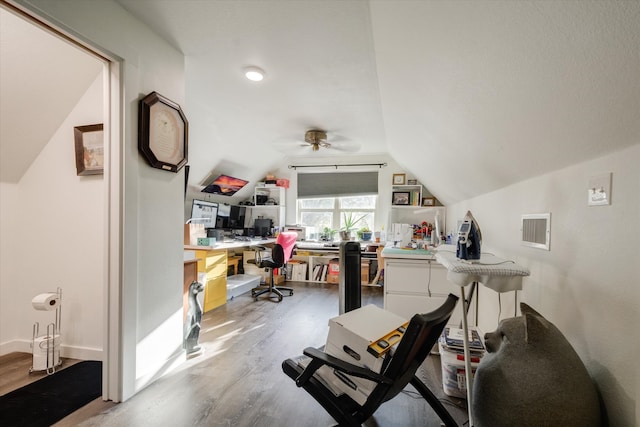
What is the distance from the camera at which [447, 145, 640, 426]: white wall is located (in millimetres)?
833

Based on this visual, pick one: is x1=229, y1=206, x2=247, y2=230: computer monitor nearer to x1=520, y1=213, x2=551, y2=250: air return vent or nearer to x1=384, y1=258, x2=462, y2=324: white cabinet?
x1=384, y1=258, x2=462, y2=324: white cabinet

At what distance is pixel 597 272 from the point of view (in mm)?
979

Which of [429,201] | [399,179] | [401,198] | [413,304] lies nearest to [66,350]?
[413,304]

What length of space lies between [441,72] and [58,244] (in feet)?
9.76

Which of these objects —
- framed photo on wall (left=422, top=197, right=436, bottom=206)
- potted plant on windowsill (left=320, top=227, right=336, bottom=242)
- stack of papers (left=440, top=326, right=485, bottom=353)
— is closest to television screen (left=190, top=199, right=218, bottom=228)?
potted plant on windowsill (left=320, top=227, right=336, bottom=242)

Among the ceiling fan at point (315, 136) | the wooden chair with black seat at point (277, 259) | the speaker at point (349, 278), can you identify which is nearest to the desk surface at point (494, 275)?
the speaker at point (349, 278)

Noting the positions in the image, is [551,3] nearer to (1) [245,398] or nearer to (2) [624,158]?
(2) [624,158]

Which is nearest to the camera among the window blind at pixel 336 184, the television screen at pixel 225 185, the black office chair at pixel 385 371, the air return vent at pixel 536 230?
the black office chair at pixel 385 371

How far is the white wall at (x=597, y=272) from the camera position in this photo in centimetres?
83

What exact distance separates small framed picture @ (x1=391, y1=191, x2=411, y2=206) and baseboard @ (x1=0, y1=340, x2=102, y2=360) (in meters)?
4.39

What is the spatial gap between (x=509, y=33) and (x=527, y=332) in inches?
40.5

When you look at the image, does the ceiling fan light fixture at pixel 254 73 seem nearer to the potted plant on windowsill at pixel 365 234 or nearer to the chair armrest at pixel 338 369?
the chair armrest at pixel 338 369

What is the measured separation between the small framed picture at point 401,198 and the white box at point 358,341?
3.57 m

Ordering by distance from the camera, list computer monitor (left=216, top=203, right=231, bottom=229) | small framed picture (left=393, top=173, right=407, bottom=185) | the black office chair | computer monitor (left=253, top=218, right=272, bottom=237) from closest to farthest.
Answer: the black office chair → computer monitor (left=216, top=203, right=231, bottom=229) → small framed picture (left=393, top=173, right=407, bottom=185) → computer monitor (left=253, top=218, right=272, bottom=237)
